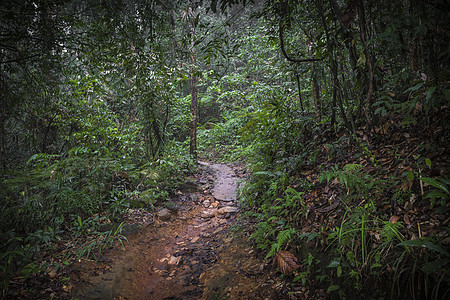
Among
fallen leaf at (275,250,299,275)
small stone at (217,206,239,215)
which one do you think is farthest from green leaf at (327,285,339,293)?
small stone at (217,206,239,215)

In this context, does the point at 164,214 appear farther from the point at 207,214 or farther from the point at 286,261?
the point at 286,261

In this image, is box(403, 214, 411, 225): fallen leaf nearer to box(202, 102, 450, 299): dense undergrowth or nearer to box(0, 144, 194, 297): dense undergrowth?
box(202, 102, 450, 299): dense undergrowth

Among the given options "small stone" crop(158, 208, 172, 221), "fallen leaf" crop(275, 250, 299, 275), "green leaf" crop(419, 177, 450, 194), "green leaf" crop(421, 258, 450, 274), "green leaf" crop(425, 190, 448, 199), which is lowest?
"small stone" crop(158, 208, 172, 221)

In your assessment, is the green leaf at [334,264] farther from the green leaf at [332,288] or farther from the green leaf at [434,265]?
the green leaf at [434,265]

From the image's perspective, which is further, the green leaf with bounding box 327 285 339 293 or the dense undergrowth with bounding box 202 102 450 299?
the green leaf with bounding box 327 285 339 293

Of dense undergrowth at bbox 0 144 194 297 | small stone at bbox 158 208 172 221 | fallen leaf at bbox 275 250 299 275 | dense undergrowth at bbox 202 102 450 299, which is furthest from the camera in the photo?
small stone at bbox 158 208 172 221

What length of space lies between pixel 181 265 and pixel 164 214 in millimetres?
1716

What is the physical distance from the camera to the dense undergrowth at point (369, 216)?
73.4 inches

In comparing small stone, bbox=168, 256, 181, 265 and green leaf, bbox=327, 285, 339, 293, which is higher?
green leaf, bbox=327, 285, 339, 293

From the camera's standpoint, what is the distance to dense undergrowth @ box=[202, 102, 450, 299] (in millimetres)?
1865

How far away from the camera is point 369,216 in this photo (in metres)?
2.51

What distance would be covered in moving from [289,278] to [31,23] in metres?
5.22

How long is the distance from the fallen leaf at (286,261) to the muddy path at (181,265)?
159 millimetres

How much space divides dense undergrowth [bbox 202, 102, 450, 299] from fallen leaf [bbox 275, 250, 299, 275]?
0.27ft
